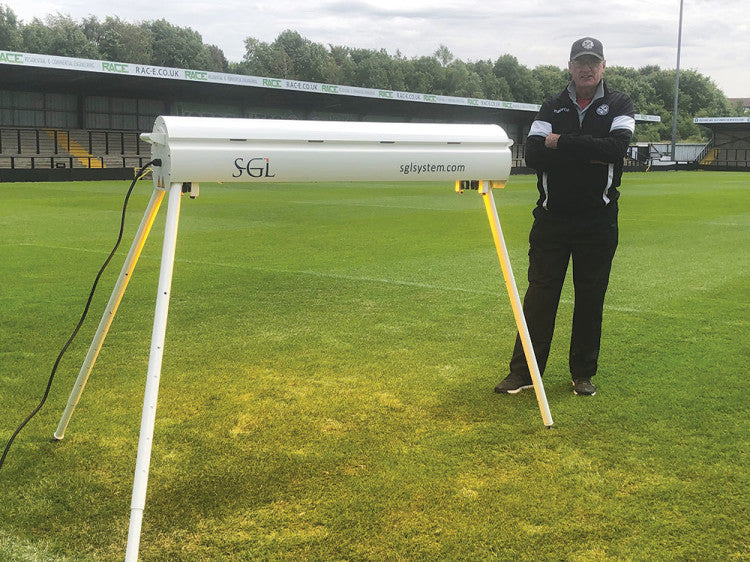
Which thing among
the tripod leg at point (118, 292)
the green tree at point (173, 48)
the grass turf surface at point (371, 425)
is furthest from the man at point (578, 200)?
the green tree at point (173, 48)

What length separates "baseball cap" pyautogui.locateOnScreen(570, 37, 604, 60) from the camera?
4.04 meters

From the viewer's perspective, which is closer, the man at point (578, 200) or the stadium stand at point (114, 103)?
the man at point (578, 200)

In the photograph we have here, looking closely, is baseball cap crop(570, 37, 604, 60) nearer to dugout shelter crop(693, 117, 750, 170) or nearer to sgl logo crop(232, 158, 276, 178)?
sgl logo crop(232, 158, 276, 178)

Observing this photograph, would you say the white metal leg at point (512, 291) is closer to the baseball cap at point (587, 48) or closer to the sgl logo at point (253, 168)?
the baseball cap at point (587, 48)

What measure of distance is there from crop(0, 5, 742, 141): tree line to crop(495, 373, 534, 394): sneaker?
3370 inches

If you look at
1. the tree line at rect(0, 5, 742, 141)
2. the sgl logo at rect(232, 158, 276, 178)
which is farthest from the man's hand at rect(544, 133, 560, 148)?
the tree line at rect(0, 5, 742, 141)

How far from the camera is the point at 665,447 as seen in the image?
3.65 meters

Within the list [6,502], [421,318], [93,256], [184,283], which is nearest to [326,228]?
[93,256]

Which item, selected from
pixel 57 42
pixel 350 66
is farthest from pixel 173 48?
pixel 350 66

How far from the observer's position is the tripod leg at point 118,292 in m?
3.04

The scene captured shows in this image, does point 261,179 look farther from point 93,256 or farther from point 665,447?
point 93,256

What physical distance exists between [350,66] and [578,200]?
348ft

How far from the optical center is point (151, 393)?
2.62 m

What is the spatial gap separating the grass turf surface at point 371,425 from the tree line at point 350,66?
82.9 metres
